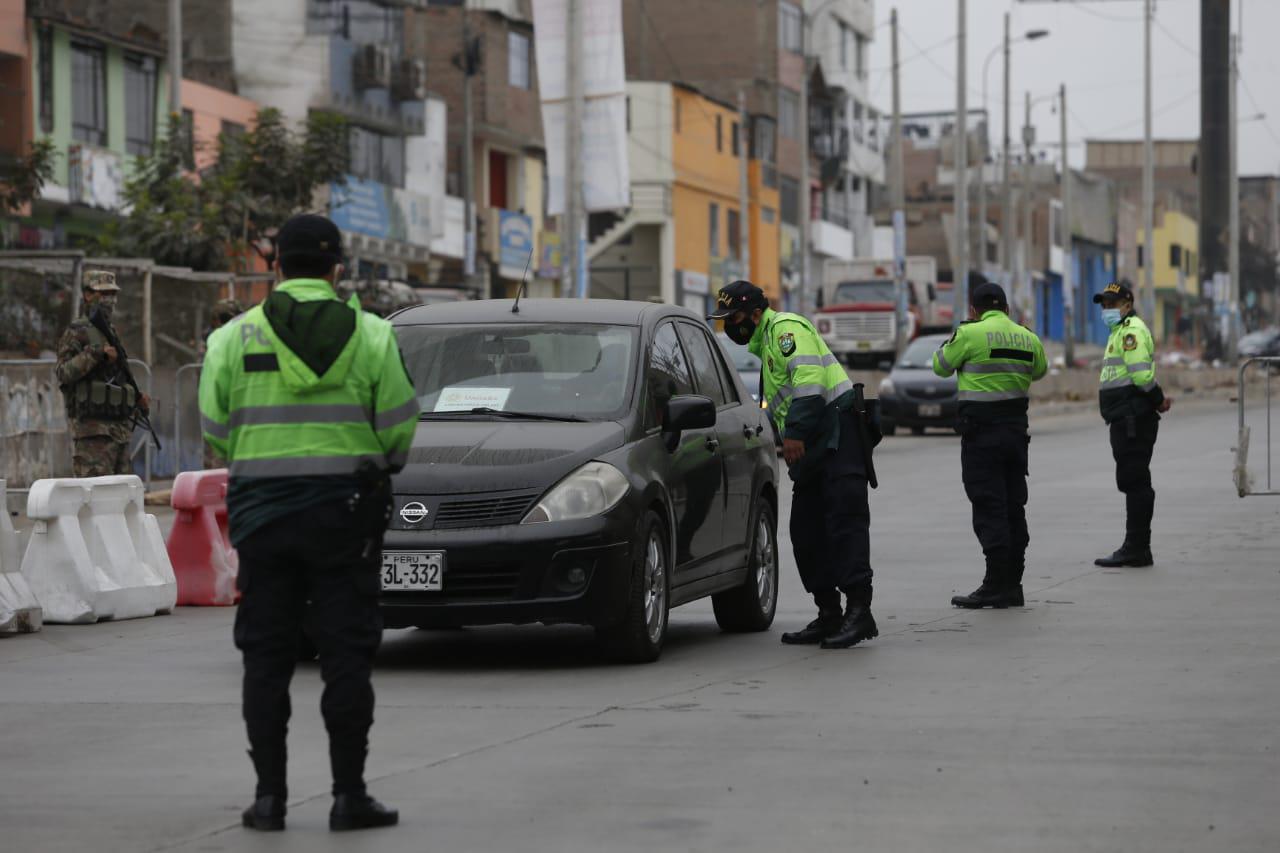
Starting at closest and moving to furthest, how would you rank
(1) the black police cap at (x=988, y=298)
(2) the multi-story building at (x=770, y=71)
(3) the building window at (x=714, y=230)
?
(1) the black police cap at (x=988, y=298) → (3) the building window at (x=714, y=230) → (2) the multi-story building at (x=770, y=71)

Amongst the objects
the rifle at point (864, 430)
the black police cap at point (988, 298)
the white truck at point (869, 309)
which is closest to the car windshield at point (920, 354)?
the white truck at point (869, 309)

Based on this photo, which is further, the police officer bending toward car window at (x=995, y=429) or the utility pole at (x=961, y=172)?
the utility pole at (x=961, y=172)

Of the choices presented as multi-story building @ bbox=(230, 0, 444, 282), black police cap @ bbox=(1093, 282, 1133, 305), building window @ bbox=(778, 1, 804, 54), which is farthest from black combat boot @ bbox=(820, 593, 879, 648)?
building window @ bbox=(778, 1, 804, 54)

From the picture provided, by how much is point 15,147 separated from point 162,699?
1259 inches

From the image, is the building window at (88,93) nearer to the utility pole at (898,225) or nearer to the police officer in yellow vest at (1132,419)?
the utility pole at (898,225)

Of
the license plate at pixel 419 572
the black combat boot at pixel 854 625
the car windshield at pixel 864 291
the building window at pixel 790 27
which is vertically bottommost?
the black combat boot at pixel 854 625

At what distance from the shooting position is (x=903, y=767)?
7812 mm

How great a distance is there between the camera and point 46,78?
135 feet

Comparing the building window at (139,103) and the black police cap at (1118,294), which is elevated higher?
the building window at (139,103)

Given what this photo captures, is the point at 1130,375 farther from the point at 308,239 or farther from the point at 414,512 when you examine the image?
the point at 308,239

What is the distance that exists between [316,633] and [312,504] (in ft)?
1.23

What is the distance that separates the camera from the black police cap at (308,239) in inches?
269

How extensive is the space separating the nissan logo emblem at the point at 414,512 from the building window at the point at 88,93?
110ft

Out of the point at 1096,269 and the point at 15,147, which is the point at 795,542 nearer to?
the point at 15,147
